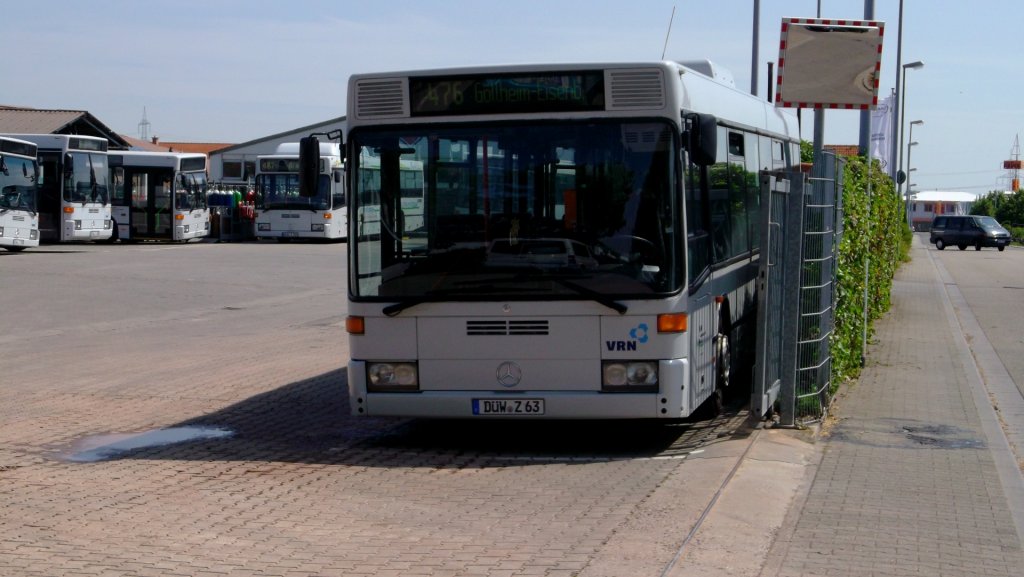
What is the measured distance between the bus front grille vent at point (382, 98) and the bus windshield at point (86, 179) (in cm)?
3193

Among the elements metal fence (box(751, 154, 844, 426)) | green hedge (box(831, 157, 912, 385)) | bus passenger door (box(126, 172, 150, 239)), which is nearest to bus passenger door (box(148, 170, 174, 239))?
bus passenger door (box(126, 172, 150, 239))

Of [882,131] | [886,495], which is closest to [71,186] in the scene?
[882,131]

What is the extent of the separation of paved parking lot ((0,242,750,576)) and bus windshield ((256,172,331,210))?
28.6m

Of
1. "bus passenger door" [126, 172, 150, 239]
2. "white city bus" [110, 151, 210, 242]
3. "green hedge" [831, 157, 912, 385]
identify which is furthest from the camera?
"bus passenger door" [126, 172, 150, 239]

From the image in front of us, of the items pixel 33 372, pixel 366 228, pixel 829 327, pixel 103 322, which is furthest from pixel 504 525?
pixel 103 322

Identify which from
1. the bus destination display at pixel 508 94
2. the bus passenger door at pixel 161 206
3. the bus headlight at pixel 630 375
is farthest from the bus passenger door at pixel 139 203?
the bus headlight at pixel 630 375

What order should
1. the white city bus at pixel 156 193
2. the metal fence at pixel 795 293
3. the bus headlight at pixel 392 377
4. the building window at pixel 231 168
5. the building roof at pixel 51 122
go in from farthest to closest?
the building window at pixel 231 168, the building roof at pixel 51 122, the white city bus at pixel 156 193, the metal fence at pixel 795 293, the bus headlight at pixel 392 377

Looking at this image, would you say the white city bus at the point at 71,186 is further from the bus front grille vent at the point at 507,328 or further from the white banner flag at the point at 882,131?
the bus front grille vent at the point at 507,328

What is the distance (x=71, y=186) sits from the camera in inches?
1539

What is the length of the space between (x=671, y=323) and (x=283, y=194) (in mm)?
37970

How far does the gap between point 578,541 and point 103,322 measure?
50.5 ft

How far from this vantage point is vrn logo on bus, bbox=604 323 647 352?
9.13 metres

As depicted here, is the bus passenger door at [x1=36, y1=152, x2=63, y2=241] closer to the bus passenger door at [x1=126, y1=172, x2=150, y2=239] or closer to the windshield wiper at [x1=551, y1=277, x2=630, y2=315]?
the bus passenger door at [x1=126, y1=172, x2=150, y2=239]

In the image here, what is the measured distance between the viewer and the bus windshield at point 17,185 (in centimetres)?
3344
